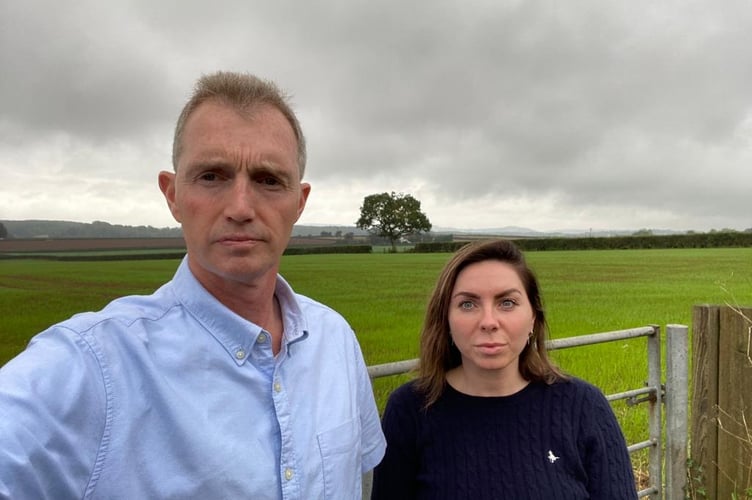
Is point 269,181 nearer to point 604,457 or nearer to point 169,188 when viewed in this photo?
point 169,188

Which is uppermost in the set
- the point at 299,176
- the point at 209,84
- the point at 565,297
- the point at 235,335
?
the point at 209,84

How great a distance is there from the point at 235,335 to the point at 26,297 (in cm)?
535

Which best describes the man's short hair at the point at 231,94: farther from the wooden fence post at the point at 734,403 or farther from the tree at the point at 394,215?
the tree at the point at 394,215

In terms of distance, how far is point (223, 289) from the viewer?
55.2 inches

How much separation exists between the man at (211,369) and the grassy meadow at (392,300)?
3.44ft

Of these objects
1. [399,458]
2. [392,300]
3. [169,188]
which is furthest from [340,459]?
[392,300]

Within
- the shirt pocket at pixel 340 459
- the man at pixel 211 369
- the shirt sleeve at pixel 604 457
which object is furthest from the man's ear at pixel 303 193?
the shirt sleeve at pixel 604 457

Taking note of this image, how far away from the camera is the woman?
72.0 inches

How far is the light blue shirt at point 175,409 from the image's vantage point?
973mm

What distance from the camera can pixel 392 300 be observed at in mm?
10430

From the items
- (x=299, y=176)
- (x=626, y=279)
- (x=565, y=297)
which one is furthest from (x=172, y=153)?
(x=626, y=279)

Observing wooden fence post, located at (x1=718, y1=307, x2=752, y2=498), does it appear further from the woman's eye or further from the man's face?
the man's face

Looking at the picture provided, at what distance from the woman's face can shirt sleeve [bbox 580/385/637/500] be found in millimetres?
317

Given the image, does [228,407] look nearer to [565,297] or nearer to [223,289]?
[223,289]
